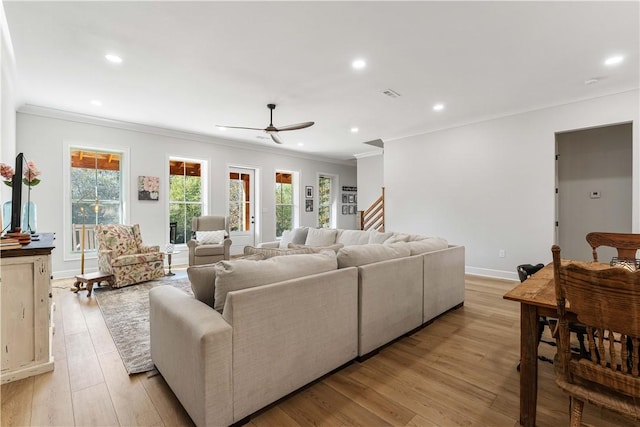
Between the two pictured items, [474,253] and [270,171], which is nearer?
[474,253]

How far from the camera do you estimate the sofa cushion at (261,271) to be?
159 centimetres

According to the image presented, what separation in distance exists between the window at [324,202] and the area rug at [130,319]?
199 inches

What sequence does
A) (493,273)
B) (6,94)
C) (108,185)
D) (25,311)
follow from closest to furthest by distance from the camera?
(25,311) < (6,94) < (493,273) < (108,185)

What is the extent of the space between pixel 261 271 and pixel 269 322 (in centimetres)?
29

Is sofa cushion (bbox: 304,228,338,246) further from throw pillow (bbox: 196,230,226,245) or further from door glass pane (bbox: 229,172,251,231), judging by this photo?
door glass pane (bbox: 229,172,251,231)

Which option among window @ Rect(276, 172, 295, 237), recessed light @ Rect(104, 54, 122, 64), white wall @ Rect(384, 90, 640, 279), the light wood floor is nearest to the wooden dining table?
the light wood floor

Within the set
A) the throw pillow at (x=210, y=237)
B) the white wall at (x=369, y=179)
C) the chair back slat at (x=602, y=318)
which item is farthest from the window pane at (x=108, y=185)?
the chair back slat at (x=602, y=318)

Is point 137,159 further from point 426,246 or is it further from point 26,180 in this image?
point 426,246

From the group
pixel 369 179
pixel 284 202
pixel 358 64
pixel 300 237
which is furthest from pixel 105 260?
pixel 369 179

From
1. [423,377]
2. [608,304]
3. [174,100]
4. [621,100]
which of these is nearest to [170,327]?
[423,377]

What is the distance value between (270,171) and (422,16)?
5.64m

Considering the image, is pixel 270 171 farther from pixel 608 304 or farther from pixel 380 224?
pixel 608 304

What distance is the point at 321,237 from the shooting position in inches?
183

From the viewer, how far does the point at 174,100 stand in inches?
163
